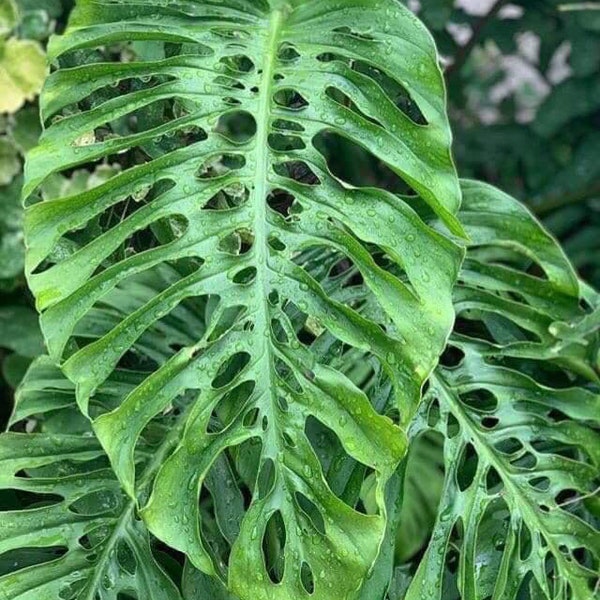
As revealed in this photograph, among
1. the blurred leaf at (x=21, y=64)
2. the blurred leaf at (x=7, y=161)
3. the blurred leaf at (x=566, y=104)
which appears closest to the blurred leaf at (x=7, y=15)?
the blurred leaf at (x=21, y=64)

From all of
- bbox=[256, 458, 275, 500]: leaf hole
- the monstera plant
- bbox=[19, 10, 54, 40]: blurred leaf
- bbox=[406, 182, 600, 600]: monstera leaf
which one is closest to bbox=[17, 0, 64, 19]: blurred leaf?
bbox=[19, 10, 54, 40]: blurred leaf

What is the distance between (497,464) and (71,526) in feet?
1.17

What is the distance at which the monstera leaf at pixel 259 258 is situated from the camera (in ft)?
2.24

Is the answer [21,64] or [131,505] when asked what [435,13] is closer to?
[21,64]

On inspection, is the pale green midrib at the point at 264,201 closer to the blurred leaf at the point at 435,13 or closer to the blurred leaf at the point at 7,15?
the blurred leaf at the point at 7,15

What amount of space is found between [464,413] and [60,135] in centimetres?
41

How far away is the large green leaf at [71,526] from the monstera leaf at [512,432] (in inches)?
8.7

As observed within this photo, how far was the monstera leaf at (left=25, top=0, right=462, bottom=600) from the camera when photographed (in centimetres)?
68

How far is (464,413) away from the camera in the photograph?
0.87 m

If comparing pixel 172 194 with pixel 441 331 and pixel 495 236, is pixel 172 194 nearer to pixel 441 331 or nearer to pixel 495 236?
pixel 441 331

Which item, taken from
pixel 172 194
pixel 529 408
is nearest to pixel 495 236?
pixel 529 408

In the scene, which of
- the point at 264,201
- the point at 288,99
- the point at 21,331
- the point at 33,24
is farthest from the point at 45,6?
the point at 264,201

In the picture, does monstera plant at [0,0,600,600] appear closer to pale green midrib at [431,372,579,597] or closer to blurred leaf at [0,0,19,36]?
pale green midrib at [431,372,579,597]

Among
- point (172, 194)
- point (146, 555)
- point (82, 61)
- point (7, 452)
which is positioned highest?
point (82, 61)
